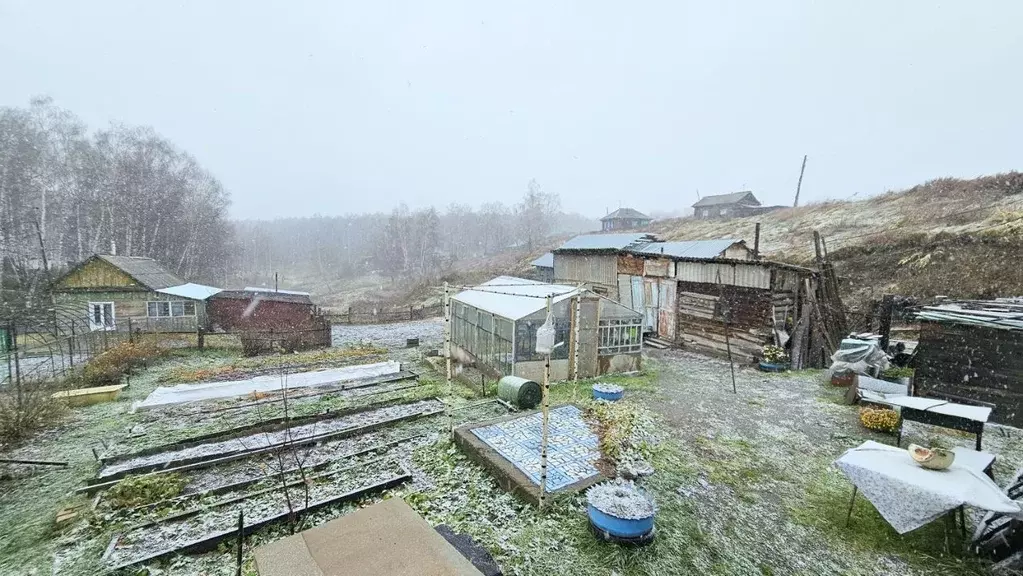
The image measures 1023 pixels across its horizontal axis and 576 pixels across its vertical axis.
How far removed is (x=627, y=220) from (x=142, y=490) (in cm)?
5925

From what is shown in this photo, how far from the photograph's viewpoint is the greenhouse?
13219mm

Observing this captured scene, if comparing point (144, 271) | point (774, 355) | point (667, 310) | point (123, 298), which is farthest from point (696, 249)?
point (123, 298)

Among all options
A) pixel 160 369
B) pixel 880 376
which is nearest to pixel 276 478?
pixel 160 369

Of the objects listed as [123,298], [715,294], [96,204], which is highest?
[96,204]

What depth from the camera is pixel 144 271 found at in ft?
75.6

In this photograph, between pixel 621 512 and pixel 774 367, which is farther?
pixel 774 367

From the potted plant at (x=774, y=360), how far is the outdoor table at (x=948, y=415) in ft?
26.4

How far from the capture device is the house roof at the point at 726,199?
5238 cm

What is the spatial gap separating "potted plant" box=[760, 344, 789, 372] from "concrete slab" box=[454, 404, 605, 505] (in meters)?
10.4

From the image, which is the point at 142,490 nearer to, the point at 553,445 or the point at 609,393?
the point at 553,445

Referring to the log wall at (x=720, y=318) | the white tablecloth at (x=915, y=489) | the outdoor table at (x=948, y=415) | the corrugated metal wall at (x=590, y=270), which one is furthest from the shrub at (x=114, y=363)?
the log wall at (x=720, y=318)

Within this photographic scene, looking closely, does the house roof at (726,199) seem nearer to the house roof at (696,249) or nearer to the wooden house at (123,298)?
the house roof at (696,249)

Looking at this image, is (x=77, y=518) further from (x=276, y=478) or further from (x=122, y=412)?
(x=122, y=412)

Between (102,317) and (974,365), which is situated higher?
(974,365)
